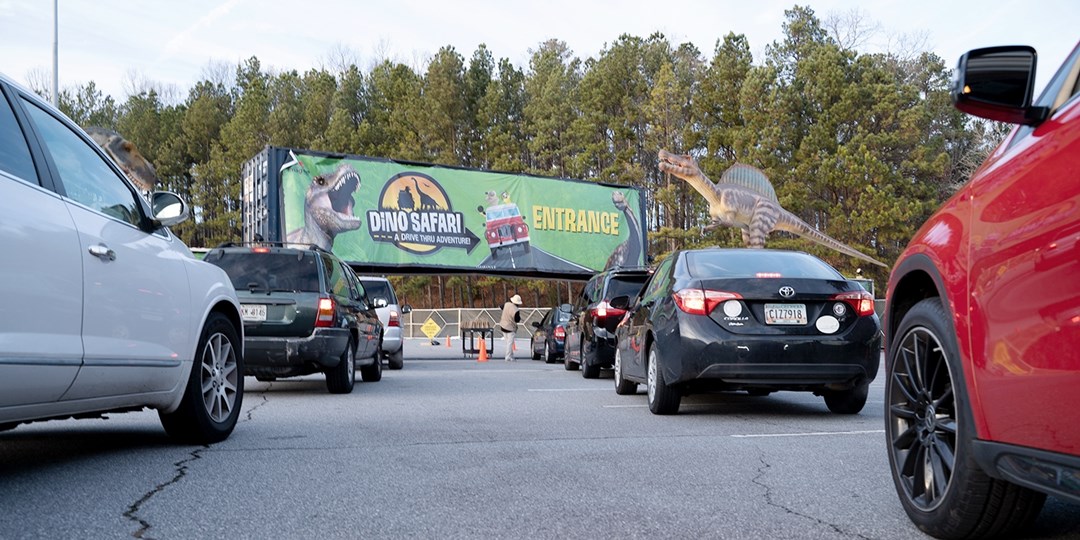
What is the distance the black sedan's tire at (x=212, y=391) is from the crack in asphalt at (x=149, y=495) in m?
0.16

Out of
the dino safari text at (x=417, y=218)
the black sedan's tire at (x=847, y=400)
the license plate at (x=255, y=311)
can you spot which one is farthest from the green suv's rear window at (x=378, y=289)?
the black sedan's tire at (x=847, y=400)

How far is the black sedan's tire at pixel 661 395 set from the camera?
26.6 ft

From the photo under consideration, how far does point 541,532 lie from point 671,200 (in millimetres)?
42955

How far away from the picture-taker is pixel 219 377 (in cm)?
630

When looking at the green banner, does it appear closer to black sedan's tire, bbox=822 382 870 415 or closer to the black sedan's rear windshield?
the black sedan's rear windshield

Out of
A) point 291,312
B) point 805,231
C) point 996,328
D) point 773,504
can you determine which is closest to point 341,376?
point 291,312

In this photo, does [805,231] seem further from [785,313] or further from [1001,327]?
[1001,327]

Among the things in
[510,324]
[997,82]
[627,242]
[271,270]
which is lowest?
[510,324]

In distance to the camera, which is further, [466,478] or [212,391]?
[212,391]

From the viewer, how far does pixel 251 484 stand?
15.5 ft

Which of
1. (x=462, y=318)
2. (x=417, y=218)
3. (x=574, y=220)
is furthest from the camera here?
(x=462, y=318)

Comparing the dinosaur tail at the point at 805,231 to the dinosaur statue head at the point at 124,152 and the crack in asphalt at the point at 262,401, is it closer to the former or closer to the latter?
the dinosaur statue head at the point at 124,152

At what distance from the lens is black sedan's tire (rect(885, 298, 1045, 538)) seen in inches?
125

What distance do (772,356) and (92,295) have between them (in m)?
4.98
